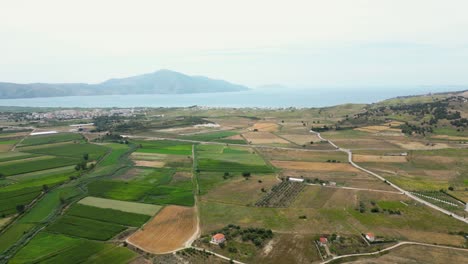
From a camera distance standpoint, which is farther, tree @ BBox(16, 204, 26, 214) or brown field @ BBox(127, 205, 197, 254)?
tree @ BBox(16, 204, 26, 214)

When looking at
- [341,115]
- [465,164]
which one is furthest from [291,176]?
[341,115]

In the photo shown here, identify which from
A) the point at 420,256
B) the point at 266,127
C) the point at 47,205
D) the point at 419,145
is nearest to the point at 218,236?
the point at 420,256

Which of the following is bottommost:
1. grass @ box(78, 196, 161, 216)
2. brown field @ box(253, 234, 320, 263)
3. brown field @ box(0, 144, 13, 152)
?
brown field @ box(253, 234, 320, 263)

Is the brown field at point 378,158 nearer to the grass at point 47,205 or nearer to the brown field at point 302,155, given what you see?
the brown field at point 302,155

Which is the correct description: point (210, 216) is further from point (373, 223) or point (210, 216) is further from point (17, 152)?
point (17, 152)

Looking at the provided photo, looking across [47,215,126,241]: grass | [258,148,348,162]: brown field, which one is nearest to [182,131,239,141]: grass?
[258,148,348,162]: brown field

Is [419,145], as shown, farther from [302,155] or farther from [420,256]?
[420,256]

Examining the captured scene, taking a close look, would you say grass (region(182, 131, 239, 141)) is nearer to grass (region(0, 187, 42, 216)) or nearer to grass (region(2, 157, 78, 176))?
grass (region(2, 157, 78, 176))

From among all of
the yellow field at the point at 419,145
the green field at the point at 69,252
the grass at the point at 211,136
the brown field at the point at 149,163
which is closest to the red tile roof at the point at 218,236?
the green field at the point at 69,252
